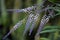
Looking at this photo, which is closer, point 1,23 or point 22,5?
point 22,5

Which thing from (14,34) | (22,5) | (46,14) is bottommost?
(14,34)

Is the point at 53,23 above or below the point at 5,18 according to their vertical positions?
above

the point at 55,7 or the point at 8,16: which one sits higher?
the point at 55,7

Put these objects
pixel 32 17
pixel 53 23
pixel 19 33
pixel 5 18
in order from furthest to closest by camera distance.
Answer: pixel 5 18 < pixel 19 33 < pixel 53 23 < pixel 32 17

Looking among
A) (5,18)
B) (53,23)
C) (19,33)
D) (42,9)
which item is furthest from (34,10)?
(5,18)

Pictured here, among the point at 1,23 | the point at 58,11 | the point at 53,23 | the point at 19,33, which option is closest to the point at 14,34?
the point at 19,33

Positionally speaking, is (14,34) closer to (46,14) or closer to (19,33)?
(19,33)

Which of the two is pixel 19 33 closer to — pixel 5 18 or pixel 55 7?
pixel 5 18

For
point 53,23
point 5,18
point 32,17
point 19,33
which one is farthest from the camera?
point 5,18

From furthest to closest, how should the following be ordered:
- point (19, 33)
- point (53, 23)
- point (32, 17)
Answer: point (19, 33) → point (53, 23) → point (32, 17)
